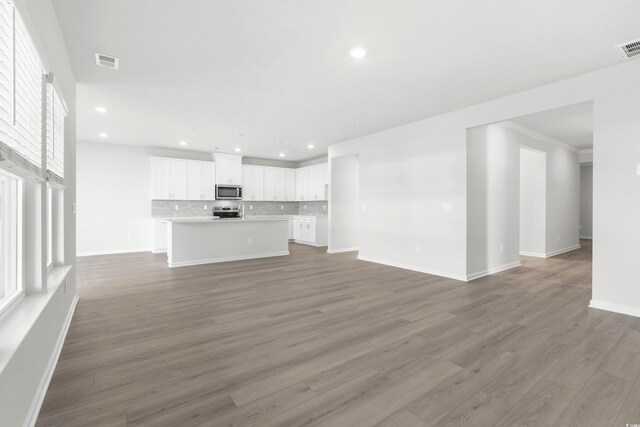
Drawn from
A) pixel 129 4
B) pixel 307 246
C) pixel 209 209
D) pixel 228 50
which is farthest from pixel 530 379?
pixel 209 209

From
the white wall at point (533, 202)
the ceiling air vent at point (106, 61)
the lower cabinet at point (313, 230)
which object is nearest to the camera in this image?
the ceiling air vent at point (106, 61)

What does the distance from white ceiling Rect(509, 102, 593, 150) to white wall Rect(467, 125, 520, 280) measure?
1.60 ft

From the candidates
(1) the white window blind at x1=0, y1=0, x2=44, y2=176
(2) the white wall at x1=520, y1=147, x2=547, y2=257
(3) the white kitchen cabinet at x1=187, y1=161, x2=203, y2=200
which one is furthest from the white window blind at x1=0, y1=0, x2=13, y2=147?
(2) the white wall at x1=520, y1=147, x2=547, y2=257

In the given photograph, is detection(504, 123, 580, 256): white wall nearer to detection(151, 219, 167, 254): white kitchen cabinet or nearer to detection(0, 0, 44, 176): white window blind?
detection(0, 0, 44, 176): white window blind

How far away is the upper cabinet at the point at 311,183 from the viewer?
901cm

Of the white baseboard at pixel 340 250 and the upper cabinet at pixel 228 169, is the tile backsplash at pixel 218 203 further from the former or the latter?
the white baseboard at pixel 340 250

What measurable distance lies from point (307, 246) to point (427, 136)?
15.7 ft

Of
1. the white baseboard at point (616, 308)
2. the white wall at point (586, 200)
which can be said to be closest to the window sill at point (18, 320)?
the white baseboard at point (616, 308)

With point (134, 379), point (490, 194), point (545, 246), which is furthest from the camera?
point (545, 246)

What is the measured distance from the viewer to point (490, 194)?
519 centimetres

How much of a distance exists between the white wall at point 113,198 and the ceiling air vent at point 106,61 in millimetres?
4969

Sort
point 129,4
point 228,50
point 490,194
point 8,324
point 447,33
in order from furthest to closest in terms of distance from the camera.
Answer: point 490,194
point 228,50
point 447,33
point 129,4
point 8,324

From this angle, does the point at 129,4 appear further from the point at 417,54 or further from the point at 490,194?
the point at 490,194

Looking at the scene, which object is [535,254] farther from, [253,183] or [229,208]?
[229,208]
